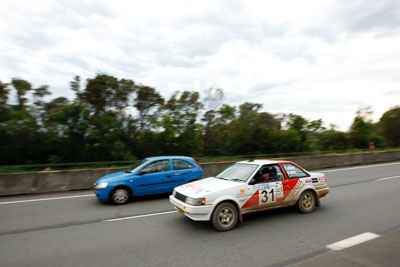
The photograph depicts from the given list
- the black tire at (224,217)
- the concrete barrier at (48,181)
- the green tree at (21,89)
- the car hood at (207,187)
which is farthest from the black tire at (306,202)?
the green tree at (21,89)

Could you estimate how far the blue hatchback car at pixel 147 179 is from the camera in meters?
8.07

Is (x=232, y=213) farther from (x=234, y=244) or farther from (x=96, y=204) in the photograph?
(x=96, y=204)

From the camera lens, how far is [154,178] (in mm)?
8617

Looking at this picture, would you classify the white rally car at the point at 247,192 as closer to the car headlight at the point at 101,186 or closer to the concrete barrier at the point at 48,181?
the car headlight at the point at 101,186

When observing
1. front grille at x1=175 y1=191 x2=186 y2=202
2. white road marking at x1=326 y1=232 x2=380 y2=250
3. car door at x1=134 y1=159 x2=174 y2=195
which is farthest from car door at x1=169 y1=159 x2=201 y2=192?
white road marking at x1=326 y1=232 x2=380 y2=250

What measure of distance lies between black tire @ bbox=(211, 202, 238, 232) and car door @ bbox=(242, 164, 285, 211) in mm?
315

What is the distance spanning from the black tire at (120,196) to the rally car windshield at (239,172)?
11.2 feet

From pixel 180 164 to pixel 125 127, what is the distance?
9813 mm

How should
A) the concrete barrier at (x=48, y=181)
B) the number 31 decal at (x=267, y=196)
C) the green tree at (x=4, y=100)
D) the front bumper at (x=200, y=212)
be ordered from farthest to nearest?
the green tree at (x=4, y=100) < the concrete barrier at (x=48, y=181) < the number 31 decal at (x=267, y=196) < the front bumper at (x=200, y=212)

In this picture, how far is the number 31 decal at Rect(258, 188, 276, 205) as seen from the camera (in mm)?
5971

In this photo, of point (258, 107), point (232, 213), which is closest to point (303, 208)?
point (232, 213)

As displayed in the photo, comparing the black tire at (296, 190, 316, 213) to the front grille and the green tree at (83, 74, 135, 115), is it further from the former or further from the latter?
the green tree at (83, 74, 135, 115)

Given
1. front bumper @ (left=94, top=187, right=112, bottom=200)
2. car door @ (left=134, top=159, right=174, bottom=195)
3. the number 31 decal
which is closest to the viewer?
the number 31 decal

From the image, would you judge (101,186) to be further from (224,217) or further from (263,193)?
(263,193)
